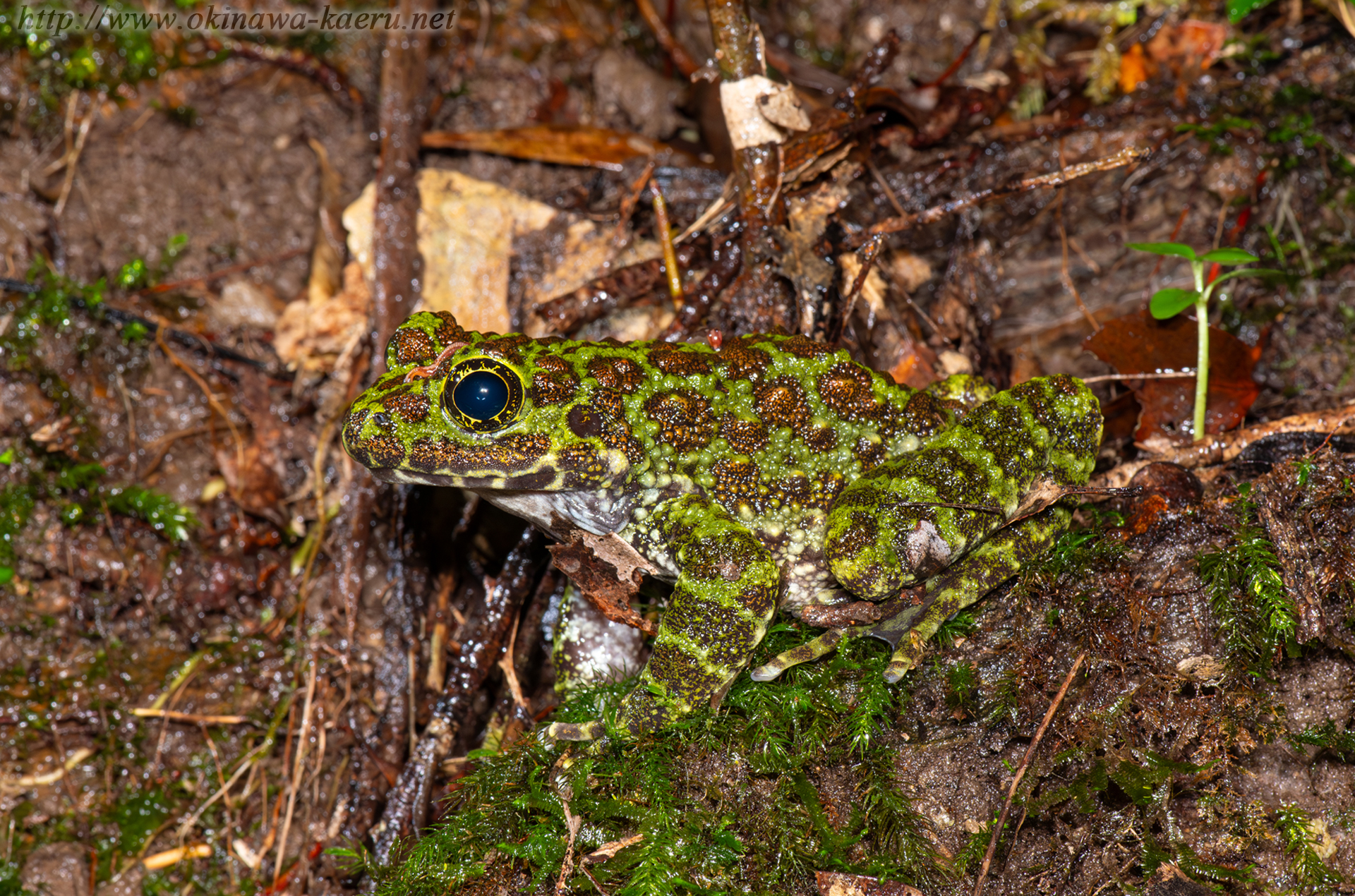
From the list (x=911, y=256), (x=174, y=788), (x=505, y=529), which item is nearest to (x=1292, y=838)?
(x=911, y=256)

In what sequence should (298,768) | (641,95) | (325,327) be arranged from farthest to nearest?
(641,95), (325,327), (298,768)

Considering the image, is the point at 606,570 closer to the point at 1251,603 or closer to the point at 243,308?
the point at 1251,603

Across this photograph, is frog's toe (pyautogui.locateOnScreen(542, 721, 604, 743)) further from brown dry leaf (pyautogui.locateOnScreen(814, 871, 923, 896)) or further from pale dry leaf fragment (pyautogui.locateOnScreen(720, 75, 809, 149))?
pale dry leaf fragment (pyautogui.locateOnScreen(720, 75, 809, 149))

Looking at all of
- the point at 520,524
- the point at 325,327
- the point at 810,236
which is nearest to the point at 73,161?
the point at 325,327

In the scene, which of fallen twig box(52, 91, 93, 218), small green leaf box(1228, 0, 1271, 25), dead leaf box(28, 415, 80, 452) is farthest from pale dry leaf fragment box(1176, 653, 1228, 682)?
fallen twig box(52, 91, 93, 218)

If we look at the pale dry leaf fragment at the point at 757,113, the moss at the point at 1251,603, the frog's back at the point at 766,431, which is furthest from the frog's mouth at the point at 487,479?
the moss at the point at 1251,603

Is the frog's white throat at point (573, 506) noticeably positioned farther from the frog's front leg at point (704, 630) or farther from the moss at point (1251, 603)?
the moss at point (1251, 603)
